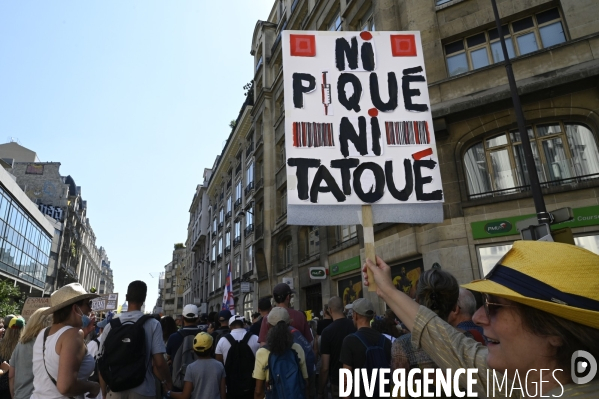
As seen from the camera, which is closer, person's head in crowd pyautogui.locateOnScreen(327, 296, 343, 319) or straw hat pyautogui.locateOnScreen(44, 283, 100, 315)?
straw hat pyautogui.locateOnScreen(44, 283, 100, 315)

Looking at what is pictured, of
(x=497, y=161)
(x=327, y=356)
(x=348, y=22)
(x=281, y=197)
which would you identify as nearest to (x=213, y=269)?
(x=281, y=197)

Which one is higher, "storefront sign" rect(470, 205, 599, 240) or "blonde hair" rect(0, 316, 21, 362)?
"storefront sign" rect(470, 205, 599, 240)

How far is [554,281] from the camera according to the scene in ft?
3.74

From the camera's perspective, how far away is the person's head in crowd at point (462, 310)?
248 cm

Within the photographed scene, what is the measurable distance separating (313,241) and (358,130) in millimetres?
17087

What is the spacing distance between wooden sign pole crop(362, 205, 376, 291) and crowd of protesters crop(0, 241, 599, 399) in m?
0.07

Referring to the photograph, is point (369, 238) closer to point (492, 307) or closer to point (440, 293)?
point (440, 293)

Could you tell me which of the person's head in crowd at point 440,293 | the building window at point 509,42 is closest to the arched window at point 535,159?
the building window at point 509,42

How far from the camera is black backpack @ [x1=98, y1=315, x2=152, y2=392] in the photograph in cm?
360

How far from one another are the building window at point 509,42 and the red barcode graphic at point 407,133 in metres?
11.0

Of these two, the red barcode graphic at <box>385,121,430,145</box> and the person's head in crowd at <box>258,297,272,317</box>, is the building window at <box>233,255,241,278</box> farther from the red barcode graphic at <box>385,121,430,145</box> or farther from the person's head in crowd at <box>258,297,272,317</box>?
the red barcode graphic at <box>385,121,430,145</box>

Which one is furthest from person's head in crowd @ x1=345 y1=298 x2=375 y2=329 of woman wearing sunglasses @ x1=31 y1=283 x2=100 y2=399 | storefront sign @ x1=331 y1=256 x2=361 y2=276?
storefront sign @ x1=331 y1=256 x2=361 y2=276

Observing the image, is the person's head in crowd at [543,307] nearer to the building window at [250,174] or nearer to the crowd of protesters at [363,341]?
Answer: the crowd of protesters at [363,341]

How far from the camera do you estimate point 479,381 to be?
1693 mm
